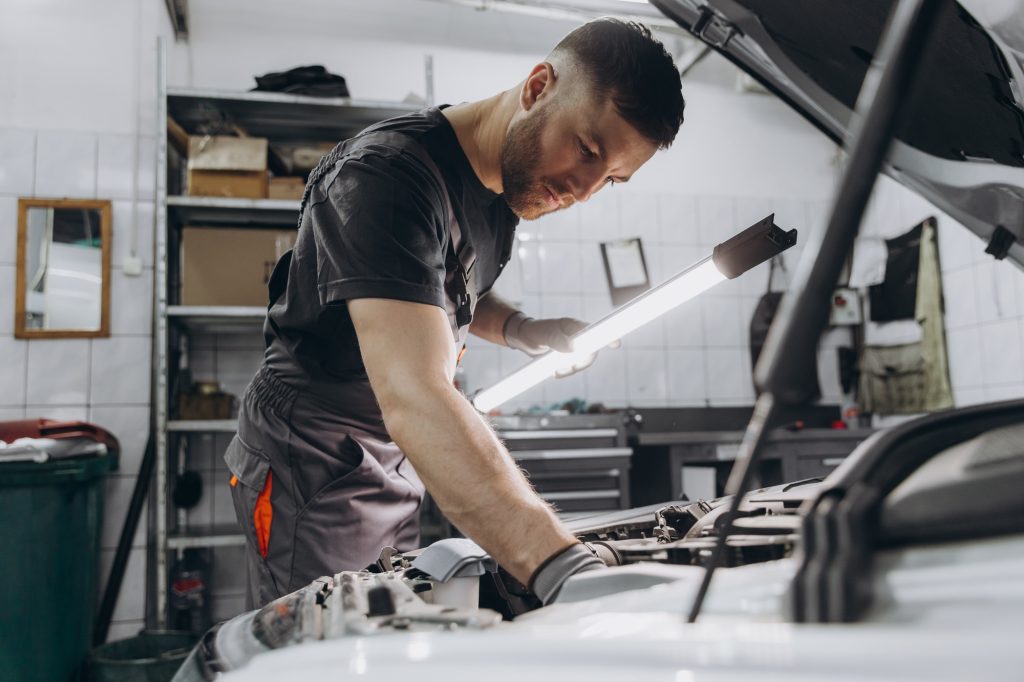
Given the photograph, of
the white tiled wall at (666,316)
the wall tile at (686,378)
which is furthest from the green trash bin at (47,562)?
the wall tile at (686,378)

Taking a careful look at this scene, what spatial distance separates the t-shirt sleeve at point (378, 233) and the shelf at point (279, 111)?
2.26 metres

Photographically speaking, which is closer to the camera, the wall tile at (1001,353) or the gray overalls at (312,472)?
the gray overalls at (312,472)

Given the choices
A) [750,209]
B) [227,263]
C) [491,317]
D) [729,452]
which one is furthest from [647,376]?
[491,317]

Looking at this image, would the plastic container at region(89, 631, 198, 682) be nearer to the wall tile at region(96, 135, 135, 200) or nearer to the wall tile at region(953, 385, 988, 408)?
the wall tile at region(96, 135, 135, 200)

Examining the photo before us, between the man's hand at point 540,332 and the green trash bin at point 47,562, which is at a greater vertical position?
the man's hand at point 540,332

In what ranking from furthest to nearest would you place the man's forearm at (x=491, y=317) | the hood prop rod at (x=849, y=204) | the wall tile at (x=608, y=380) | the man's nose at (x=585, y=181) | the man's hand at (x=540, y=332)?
the wall tile at (x=608, y=380)
the man's forearm at (x=491, y=317)
the man's hand at (x=540, y=332)
the man's nose at (x=585, y=181)
the hood prop rod at (x=849, y=204)

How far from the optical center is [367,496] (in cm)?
144

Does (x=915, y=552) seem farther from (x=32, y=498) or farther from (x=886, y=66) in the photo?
(x=32, y=498)

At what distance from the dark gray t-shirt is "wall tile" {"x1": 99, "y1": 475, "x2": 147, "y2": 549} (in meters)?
2.21

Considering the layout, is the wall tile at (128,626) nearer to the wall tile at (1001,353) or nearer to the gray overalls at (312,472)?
the gray overalls at (312,472)

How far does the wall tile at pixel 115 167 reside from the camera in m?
3.39

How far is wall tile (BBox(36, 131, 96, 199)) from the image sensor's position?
3.34m

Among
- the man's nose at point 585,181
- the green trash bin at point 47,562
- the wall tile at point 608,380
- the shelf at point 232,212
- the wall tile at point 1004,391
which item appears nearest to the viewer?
the man's nose at point 585,181

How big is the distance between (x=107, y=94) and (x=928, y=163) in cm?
348
